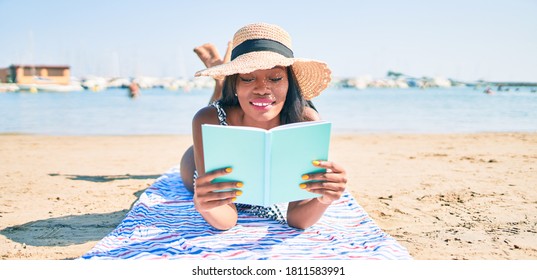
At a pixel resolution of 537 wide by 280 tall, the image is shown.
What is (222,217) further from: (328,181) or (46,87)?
(46,87)

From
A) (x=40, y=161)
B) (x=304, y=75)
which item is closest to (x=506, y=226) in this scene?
(x=304, y=75)

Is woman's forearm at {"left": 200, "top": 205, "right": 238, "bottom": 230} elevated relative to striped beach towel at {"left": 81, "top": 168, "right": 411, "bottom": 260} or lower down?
elevated

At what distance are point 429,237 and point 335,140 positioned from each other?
7319 mm

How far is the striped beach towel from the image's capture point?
2660mm

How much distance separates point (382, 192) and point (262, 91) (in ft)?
9.45

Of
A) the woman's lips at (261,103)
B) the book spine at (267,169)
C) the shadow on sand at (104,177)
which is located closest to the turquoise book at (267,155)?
the book spine at (267,169)

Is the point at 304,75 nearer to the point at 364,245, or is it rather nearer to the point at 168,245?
the point at 364,245

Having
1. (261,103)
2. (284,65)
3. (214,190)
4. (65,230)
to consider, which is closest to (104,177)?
(65,230)

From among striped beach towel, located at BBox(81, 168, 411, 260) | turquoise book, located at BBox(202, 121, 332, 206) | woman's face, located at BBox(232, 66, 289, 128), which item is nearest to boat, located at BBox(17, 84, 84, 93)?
striped beach towel, located at BBox(81, 168, 411, 260)

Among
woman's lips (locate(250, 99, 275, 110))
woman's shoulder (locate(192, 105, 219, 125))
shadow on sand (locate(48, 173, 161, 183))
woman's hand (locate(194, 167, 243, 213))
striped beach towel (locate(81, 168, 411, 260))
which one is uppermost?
woman's lips (locate(250, 99, 275, 110))

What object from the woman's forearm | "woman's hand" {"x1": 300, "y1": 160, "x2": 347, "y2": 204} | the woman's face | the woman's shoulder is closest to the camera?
"woman's hand" {"x1": 300, "y1": 160, "x2": 347, "y2": 204}

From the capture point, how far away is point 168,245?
9.16ft

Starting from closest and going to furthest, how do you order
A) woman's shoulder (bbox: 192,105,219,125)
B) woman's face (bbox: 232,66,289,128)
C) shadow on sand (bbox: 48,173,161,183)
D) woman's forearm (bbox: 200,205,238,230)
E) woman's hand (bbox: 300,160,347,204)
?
woman's hand (bbox: 300,160,347,204), woman's face (bbox: 232,66,289,128), woman's forearm (bbox: 200,205,238,230), woman's shoulder (bbox: 192,105,219,125), shadow on sand (bbox: 48,173,161,183)

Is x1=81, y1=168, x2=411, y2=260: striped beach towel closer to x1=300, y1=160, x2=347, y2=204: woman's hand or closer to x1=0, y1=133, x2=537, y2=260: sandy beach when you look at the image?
x1=0, y1=133, x2=537, y2=260: sandy beach
